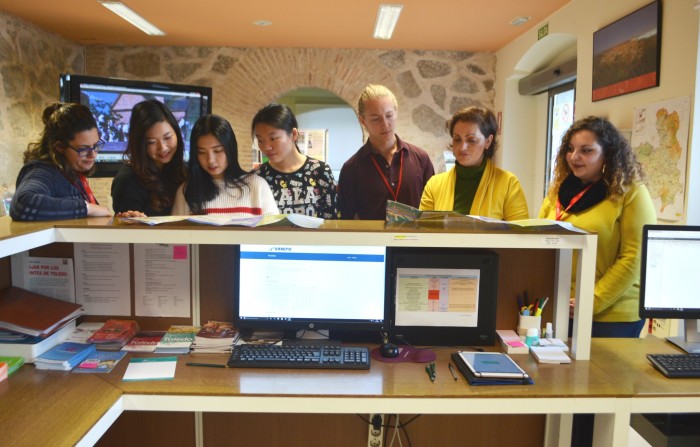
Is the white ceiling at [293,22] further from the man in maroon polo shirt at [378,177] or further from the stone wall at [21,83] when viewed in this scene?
the man in maroon polo shirt at [378,177]

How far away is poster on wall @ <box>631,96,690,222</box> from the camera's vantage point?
2.68 m

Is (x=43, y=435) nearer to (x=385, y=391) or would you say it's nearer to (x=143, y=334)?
(x=143, y=334)

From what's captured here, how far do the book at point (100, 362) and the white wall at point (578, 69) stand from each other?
2652 mm

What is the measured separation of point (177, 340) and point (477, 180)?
132cm

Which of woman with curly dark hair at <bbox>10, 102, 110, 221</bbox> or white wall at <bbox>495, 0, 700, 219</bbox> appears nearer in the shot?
woman with curly dark hair at <bbox>10, 102, 110, 221</bbox>

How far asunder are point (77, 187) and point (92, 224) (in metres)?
0.67

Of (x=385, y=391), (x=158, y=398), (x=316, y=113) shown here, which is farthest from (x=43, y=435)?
(x=316, y=113)

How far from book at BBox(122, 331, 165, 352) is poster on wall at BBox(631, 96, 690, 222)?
2512 mm

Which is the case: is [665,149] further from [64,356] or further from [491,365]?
[64,356]

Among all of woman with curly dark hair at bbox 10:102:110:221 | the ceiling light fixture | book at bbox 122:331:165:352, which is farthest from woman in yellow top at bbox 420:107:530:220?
the ceiling light fixture

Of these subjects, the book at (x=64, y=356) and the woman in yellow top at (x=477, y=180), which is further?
the woman in yellow top at (x=477, y=180)

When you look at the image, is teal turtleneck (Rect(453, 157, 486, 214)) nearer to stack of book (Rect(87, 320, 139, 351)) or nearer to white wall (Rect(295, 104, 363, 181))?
stack of book (Rect(87, 320, 139, 351))

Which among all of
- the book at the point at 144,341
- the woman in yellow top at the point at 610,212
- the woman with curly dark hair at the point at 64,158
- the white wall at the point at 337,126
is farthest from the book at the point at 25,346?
the white wall at the point at 337,126

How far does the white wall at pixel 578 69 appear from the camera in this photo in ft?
8.91
